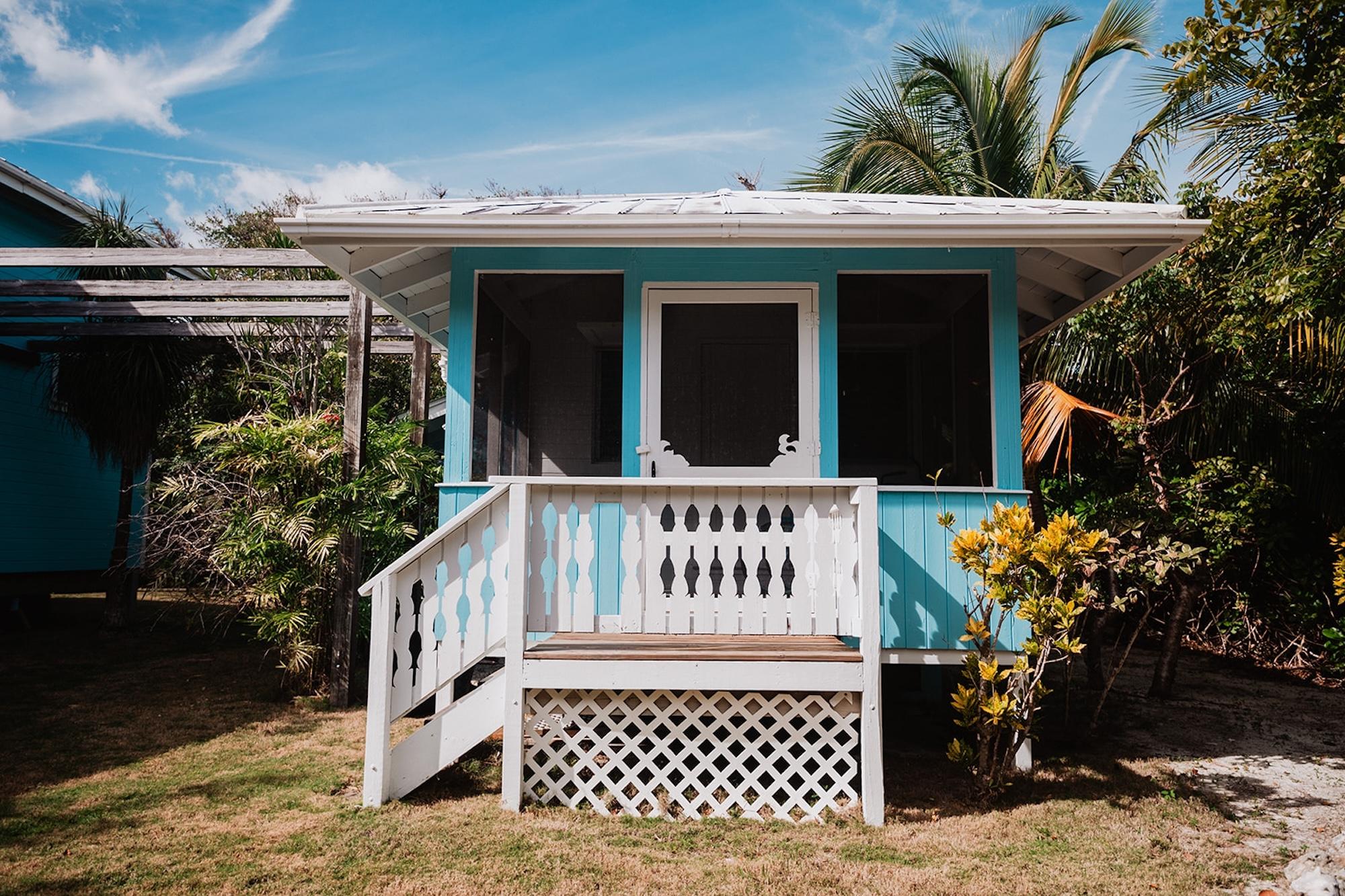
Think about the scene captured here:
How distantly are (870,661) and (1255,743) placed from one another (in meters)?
3.24

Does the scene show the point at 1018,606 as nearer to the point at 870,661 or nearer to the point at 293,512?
the point at 870,661

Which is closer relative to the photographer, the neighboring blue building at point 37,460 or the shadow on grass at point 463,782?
the shadow on grass at point 463,782

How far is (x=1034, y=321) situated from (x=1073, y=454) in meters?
2.33

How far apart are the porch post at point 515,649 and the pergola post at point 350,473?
2736 millimetres

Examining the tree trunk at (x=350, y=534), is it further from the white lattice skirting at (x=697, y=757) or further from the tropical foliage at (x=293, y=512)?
the white lattice skirting at (x=697, y=757)

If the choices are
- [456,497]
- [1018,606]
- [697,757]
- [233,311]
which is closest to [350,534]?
[456,497]

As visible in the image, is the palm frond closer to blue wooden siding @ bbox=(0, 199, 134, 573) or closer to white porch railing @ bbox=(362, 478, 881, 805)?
white porch railing @ bbox=(362, 478, 881, 805)

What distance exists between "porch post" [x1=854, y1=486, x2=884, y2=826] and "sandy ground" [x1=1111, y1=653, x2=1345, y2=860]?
1.62 metres

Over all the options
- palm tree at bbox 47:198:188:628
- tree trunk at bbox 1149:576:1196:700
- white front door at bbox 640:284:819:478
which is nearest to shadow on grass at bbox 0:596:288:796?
palm tree at bbox 47:198:188:628

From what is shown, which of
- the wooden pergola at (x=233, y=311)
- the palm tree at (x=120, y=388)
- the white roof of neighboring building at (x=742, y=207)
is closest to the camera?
the white roof of neighboring building at (x=742, y=207)

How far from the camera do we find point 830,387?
526 cm

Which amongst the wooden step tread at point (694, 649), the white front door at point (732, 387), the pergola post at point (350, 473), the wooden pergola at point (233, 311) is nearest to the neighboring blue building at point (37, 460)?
the wooden pergola at point (233, 311)

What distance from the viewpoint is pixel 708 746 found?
580cm

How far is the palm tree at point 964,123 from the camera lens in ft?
35.3
